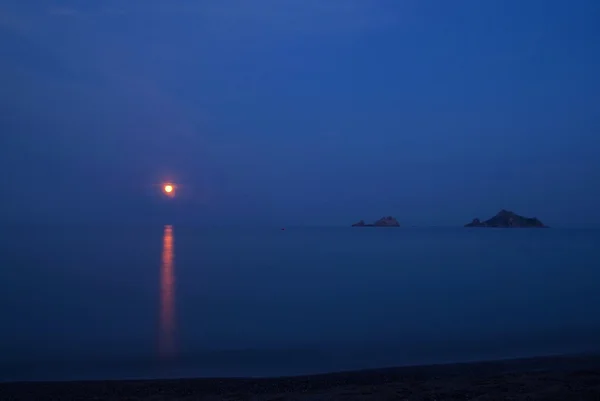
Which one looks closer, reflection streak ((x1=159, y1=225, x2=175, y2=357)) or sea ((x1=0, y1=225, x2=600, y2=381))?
sea ((x1=0, y1=225, x2=600, y2=381))

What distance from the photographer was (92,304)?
21.9 m

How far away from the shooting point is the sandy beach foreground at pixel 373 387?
791 centimetres

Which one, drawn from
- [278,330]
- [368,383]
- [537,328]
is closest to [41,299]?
[278,330]

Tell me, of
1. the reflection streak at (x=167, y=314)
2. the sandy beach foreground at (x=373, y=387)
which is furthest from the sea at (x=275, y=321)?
the sandy beach foreground at (x=373, y=387)

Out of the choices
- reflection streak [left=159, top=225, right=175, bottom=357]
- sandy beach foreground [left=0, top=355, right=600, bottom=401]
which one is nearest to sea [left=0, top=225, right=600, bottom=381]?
reflection streak [left=159, top=225, right=175, bottom=357]

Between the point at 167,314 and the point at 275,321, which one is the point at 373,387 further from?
the point at 167,314

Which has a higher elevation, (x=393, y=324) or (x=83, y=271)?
(x=83, y=271)

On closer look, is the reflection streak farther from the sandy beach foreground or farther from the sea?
the sandy beach foreground

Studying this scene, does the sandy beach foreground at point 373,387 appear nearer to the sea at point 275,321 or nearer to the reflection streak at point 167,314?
the sea at point 275,321

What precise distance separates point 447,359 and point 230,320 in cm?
908

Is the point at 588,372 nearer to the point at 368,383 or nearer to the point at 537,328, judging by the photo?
the point at 368,383

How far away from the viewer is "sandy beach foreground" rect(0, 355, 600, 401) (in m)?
7.91

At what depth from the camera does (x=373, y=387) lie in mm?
8609

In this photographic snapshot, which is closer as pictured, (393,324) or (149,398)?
(149,398)
